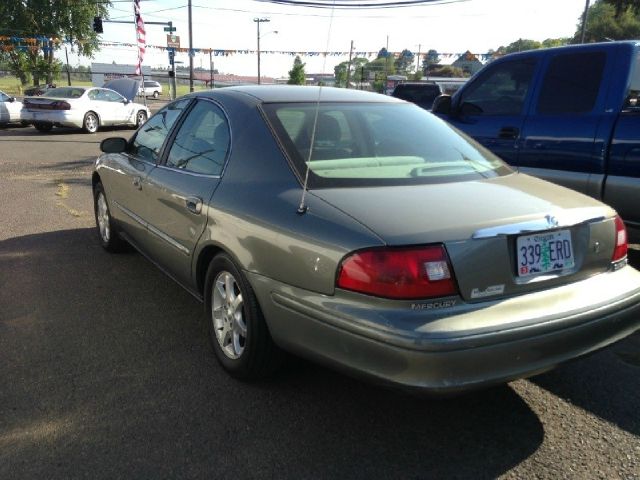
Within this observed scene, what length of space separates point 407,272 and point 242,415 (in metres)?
1.13

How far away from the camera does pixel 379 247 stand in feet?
7.09

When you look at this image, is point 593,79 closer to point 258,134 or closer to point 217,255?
point 258,134

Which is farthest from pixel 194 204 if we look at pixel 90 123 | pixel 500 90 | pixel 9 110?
pixel 9 110

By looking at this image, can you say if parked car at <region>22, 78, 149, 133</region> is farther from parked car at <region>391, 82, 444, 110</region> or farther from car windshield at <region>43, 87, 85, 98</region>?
parked car at <region>391, 82, 444, 110</region>

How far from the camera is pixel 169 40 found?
3077 cm

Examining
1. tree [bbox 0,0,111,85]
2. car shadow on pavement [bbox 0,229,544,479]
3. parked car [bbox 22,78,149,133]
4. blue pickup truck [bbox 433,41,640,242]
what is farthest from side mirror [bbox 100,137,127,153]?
tree [bbox 0,0,111,85]

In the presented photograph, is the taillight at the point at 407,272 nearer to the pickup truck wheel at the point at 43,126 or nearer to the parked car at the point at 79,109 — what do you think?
the parked car at the point at 79,109

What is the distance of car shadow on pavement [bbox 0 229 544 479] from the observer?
2320mm

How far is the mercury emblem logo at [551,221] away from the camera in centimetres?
237

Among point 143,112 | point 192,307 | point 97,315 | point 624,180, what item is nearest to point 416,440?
point 192,307

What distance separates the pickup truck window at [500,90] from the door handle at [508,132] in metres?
0.18

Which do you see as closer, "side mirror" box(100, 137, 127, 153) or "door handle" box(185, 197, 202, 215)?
"door handle" box(185, 197, 202, 215)

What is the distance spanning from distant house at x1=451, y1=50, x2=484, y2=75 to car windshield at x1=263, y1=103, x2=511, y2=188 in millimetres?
31713

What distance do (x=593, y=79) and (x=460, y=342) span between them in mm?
3708
